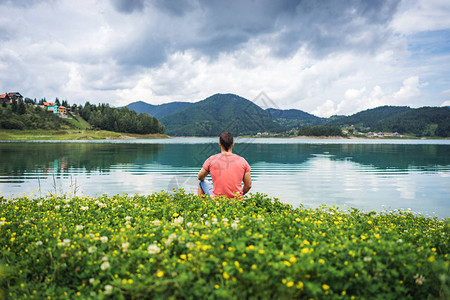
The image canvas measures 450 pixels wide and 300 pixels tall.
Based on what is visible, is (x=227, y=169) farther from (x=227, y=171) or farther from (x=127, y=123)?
(x=127, y=123)

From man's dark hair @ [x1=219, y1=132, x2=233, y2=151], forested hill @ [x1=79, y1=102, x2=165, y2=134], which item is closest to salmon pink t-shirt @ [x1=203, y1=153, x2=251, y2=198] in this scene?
man's dark hair @ [x1=219, y1=132, x2=233, y2=151]

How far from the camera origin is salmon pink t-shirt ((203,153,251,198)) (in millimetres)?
7609

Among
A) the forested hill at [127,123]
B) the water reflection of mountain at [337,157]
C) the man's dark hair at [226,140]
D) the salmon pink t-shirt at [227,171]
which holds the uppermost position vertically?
the forested hill at [127,123]

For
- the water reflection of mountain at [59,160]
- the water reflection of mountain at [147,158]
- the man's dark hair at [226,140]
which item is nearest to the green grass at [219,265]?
the man's dark hair at [226,140]

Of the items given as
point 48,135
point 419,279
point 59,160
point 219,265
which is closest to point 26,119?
point 48,135

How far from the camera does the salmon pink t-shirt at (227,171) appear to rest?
7.61 m

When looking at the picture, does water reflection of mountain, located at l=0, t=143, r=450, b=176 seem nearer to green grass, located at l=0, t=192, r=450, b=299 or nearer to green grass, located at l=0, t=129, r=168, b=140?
green grass, located at l=0, t=192, r=450, b=299

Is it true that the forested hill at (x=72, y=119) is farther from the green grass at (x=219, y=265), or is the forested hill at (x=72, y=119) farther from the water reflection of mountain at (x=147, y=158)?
the green grass at (x=219, y=265)

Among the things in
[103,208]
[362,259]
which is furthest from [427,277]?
[103,208]

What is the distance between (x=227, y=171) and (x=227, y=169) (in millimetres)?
58

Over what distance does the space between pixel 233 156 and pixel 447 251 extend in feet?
16.4

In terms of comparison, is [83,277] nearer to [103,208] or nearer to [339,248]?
[103,208]

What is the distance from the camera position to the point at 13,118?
139375 millimetres

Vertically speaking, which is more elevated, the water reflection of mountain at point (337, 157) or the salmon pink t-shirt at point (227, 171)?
the salmon pink t-shirt at point (227, 171)
